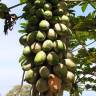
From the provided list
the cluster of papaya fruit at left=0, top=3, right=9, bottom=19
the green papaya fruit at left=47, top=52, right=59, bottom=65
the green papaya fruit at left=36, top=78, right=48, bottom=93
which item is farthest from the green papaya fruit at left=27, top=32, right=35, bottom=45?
the cluster of papaya fruit at left=0, top=3, right=9, bottom=19

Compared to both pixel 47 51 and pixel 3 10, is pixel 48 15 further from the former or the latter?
pixel 3 10

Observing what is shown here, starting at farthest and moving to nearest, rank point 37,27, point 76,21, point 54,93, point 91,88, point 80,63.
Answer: point 91,88
point 80,63
point 76,21
point 37,27
point 54,93

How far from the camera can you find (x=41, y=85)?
294 cm

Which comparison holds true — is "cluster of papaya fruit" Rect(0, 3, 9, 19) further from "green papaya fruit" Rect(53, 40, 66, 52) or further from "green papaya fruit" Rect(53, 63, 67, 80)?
"green papaya fruit" Rect(53, 63, 67, 80)

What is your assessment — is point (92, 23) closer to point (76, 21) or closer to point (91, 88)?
point (76, 21)

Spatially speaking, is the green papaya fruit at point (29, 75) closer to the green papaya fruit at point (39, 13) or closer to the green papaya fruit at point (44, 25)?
the green papaya fruit at point (44, 25)

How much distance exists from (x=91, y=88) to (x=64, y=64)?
4216mm

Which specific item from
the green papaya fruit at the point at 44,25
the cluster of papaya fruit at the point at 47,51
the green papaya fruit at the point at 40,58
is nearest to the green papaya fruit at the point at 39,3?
the cluster of papaya fruit at the point at 47,51

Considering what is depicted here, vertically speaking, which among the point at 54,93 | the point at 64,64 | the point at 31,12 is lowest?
the point at 54,93

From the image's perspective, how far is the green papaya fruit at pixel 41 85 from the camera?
2.93m

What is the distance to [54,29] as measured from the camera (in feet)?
10.8

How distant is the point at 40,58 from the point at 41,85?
218mm

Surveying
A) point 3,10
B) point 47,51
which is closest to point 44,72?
point 47,51

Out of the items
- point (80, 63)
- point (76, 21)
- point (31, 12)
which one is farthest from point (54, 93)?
point (80, 63)
